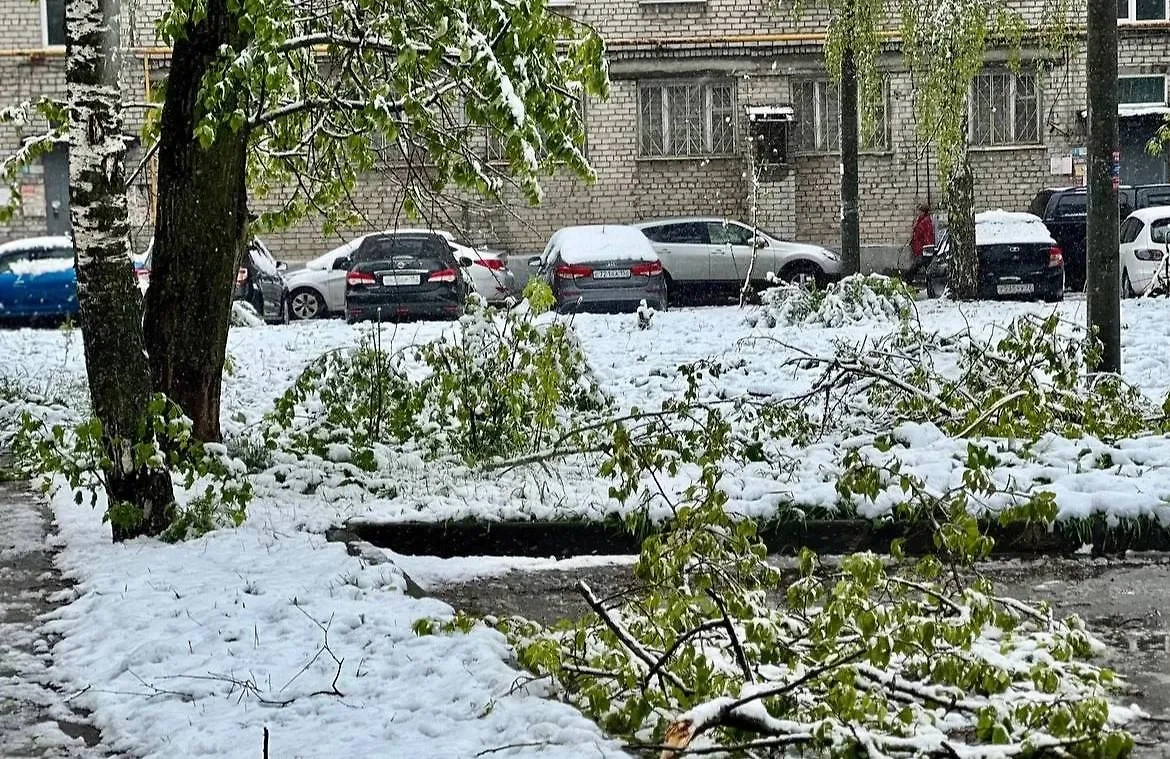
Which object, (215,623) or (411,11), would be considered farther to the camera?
(411,11)

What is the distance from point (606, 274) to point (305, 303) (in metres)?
4.98

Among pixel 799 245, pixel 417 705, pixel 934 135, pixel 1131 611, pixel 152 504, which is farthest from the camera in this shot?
pixel 799 245

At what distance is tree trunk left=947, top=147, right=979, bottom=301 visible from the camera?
20.8 m

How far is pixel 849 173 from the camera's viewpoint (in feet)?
63.8

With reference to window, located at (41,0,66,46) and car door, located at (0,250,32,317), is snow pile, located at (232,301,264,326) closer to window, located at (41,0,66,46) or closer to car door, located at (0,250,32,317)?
car door, located at (0,250,32,317)

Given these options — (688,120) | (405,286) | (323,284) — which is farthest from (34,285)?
(688,120)

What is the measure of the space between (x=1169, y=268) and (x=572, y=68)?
1298 centimetres

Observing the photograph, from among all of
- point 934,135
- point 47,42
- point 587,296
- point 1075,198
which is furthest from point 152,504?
point 47,42

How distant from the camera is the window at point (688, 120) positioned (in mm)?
30688

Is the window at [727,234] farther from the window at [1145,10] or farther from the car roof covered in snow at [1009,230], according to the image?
the window at [1145,10]

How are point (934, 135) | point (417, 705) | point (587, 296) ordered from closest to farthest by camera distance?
point (417, 705), point (934, 135), point (587, 296)

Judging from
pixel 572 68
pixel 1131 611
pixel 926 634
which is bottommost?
pixel 1131 611

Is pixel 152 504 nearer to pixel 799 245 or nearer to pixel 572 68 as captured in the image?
pixel 572 68

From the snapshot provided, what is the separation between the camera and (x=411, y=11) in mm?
7363
